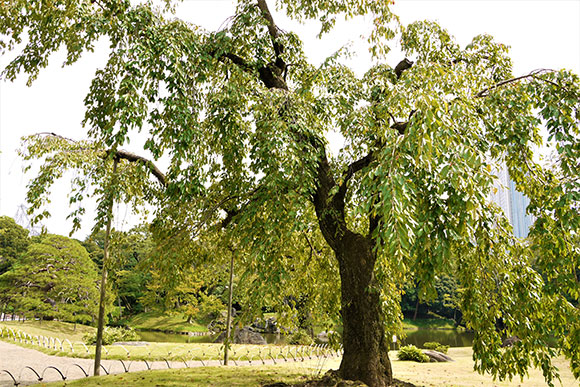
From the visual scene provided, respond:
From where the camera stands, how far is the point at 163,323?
28.6 m

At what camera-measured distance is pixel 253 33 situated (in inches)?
266

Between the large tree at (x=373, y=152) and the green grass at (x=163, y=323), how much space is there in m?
23.1

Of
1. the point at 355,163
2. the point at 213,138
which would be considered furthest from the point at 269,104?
the point at 355,163

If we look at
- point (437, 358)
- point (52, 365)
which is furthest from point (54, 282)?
point (437, 358)

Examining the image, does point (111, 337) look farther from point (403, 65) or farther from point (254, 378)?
point (403, 65)

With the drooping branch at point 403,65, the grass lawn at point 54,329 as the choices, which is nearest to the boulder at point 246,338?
the grass lawn at point 54,329

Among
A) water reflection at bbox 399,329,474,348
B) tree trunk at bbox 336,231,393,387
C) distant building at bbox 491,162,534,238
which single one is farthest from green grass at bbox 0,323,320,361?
water reflection at bbox 399,329,474,348

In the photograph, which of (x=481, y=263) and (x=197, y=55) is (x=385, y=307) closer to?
(x=481, y=263)

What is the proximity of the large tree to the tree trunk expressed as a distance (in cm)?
2

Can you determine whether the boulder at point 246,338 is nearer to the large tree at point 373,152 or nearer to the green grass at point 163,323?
the green grass at point 163,323

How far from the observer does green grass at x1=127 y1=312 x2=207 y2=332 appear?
1080 inches

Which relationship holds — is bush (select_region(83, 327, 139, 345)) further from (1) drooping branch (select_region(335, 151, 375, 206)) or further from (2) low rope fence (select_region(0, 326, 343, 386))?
(1) drooping branch (select_region(335, 151, 375, 206))

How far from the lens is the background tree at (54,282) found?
18719 mm

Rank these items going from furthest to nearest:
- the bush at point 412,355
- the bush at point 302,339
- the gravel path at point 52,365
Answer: the bush at point 302,339, the bush at point 412,355, the gravel path at point 52,365
